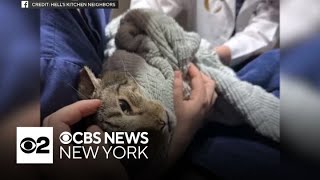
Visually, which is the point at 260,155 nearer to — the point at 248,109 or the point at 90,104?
the point at 248,109

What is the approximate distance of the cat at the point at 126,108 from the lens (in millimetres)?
894

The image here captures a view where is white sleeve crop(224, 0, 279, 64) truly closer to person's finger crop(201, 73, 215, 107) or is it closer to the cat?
person's finger crop(201, 73, 215, 107)

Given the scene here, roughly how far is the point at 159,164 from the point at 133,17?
28cm

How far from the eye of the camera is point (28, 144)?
91cm

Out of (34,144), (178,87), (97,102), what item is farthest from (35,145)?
(178,87)

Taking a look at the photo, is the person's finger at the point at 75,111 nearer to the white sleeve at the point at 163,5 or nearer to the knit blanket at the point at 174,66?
the knit blanket at the point at 174,66

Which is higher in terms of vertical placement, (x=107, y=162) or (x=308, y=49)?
(x=308, y=49)

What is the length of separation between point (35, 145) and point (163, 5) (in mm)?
362

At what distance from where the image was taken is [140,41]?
2.96ft

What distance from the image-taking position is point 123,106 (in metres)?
0.90

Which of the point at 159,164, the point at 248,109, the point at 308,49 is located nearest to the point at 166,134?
the point at 159,164

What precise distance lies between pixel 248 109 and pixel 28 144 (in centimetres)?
42

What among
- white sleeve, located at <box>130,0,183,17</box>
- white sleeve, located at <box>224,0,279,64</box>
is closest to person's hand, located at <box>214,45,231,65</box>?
white sleeve, located at <box>224,0,279,64</box>

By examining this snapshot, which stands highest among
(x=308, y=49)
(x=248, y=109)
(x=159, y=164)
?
(x=308, y=49)
